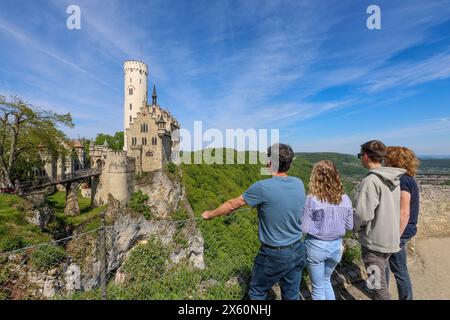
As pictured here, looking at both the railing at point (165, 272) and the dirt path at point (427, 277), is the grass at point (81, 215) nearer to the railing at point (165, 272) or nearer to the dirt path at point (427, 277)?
the railing at point (165, 272)

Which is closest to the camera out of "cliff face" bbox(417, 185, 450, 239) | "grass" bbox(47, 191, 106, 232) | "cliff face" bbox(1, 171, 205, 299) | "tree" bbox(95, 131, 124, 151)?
"cliff face" bbox(1, 171, 205, 299)

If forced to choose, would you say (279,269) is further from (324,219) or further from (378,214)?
(378,214)

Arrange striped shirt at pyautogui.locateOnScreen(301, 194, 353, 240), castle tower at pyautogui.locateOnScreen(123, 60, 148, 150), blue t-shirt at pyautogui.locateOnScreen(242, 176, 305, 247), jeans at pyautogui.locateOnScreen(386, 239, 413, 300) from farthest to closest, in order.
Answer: castle tower at pyautogui.locateOnScreen(123, 60, 148, 150)
jeans at pyautogui.locateOnScreen(386, 239, 413, 300)
striped shirt at pyautogui.locateOnScreen(301, 194, 353, 240)
blue t-shirt at pyautogui.locateOnScreen(242, 176, 305, 247)

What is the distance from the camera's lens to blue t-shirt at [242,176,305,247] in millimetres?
2906

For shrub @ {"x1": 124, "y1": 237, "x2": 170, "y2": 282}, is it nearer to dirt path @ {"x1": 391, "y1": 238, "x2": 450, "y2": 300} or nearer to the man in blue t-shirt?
the man in blue t-shirt

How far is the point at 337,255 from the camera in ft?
10.6

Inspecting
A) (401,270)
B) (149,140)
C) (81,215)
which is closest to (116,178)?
(81,215)

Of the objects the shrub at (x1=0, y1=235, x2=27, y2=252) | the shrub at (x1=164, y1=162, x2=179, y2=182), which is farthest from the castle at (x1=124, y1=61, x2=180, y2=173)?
the shrub at (x1=0, y1=235, x2=27, y2=252)

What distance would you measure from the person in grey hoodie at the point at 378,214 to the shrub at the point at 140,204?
2737 cm

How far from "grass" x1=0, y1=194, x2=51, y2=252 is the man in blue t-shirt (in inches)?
624

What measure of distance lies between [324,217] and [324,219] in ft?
0.09
